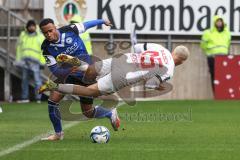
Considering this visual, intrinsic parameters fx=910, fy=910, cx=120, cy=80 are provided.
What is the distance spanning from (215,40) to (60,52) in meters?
12.5

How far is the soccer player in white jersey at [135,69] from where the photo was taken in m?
12.9

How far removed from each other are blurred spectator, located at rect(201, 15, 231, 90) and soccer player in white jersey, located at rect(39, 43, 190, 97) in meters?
11.8

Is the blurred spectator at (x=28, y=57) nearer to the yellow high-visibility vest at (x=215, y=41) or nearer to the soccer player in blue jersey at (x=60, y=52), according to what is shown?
the yellow high-visibility vest at (x=215, y=41)

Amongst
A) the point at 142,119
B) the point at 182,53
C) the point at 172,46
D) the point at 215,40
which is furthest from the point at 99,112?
the point at 172,46

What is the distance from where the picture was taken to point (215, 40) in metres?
25.2

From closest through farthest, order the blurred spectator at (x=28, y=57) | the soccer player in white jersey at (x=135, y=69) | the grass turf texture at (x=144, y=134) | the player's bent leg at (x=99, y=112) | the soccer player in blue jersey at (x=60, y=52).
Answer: the grass turf texture at (x=144, y=134) < the soccer player in white jersey at (x=135, y=69) < the soccer player in blue jersey at (x=60, y=52) < the player's bent leg at (x=99, y=112) < the blurred spectator at (x=28, y=57)

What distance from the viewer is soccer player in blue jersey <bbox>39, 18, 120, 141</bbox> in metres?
13.1

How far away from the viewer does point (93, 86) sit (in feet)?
43.4

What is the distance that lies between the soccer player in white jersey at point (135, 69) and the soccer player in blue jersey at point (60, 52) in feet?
0.67

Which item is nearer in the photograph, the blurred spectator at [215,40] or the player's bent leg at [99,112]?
the player's bent leg at [99,112]

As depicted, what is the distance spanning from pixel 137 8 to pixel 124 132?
11.8 m

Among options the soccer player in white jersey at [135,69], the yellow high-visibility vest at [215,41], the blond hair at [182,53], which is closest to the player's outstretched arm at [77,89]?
the soccer player in white jersey at [135,69]

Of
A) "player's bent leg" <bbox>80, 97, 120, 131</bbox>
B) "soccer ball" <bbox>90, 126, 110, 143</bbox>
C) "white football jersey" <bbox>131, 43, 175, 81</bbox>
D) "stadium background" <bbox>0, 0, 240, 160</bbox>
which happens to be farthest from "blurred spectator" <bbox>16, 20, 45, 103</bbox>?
"soccer ball" <bbox>90, 126, 110, 143</bbox>

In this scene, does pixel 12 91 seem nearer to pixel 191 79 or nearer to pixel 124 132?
pixel 191 79
